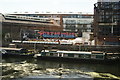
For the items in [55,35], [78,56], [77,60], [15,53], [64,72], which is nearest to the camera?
[64,72]

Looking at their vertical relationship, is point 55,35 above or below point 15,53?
above

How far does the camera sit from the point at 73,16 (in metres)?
71.4

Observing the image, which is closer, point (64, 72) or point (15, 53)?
point (64, 72)

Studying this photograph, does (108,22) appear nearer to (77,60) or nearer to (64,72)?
(77,60)

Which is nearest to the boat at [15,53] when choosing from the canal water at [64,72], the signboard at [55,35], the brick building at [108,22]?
the canal water at [64,72]

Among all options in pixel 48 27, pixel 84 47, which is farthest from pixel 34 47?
pixel 48 27

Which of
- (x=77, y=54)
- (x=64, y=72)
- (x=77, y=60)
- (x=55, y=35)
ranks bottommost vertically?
(x=64, y=72)

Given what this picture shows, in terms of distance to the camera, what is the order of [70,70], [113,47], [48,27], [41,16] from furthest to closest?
[41,16] < [48,27] < [113,47] < [70,70]

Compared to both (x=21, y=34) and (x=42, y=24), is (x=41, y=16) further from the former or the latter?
(x=21, y=34)

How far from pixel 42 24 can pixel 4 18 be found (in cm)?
1434

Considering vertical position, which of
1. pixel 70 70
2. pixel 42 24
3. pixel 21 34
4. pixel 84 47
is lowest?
pixel 70 70

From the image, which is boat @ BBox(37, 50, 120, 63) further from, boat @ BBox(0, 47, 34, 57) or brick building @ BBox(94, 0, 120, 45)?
brick building @ BBox(94, 0, 120, 45)

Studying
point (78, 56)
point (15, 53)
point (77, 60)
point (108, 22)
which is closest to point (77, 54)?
point (78, 56)

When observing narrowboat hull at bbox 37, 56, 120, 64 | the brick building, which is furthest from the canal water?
the brick building
